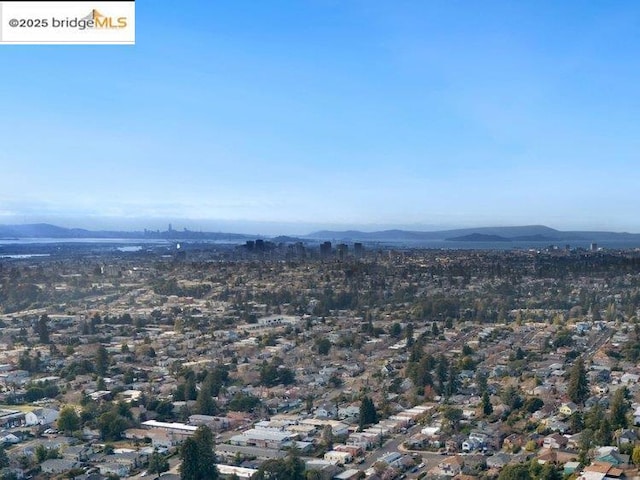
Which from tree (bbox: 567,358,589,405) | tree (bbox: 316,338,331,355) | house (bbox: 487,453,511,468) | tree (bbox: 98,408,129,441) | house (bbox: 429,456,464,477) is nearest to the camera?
house (bbox: 429,456,464,477)

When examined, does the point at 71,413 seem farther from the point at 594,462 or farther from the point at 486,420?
the point at 594,462

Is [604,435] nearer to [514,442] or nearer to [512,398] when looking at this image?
[514,442]


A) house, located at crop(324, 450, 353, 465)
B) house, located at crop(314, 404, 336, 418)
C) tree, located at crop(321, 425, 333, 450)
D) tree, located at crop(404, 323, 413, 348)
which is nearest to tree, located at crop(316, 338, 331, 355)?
tree, located at crop(404, 323, 413, 348)

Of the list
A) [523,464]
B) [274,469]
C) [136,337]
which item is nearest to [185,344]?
[136,337]

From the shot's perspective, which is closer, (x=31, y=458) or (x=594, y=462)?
(x=594, y=462)

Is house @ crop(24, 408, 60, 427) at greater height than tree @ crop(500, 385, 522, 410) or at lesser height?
lesser

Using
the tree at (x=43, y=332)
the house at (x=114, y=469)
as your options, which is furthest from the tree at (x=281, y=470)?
the tree at (x=43, y=332)

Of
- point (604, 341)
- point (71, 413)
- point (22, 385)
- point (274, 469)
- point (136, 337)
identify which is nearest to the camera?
point (274, 469)

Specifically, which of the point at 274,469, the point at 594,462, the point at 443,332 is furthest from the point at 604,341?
the point at 274,469

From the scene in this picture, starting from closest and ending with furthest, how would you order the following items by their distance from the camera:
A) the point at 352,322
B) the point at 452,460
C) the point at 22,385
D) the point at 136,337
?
the point at 452,460
the point at 22,385
the point at 136,337
the point at 352,322

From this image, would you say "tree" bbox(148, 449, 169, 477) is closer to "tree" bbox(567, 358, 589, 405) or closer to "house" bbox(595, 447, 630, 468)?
"house" bbox(595, 447, 630, 468)

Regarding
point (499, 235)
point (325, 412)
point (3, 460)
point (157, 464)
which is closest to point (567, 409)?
point (325, 412)
